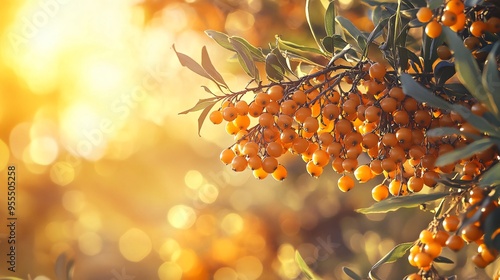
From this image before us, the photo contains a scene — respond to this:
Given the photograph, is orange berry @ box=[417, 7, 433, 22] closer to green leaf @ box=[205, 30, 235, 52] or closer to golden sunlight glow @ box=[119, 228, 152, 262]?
green leaf @ box=[205, 30, 235, 52]

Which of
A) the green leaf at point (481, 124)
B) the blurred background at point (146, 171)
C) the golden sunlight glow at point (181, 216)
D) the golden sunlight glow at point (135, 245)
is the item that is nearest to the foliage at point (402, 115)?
the green leaf at point (481, 124)

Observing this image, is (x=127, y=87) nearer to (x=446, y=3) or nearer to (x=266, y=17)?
(x=266, y=17)

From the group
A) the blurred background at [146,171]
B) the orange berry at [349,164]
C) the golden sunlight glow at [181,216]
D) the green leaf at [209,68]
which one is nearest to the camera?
the orange berry at [349,164]

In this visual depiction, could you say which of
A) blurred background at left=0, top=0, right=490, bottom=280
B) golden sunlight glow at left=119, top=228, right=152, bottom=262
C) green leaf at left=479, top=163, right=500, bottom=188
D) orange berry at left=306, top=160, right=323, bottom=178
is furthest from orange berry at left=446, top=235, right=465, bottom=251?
golden sunlight glow at left=119, top=228, right=152, bottom=262

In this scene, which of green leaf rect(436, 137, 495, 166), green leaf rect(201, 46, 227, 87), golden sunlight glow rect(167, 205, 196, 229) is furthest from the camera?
golden sunlight glow rect(167, 205, 196, 229)

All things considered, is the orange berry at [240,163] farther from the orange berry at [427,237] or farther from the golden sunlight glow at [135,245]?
the golden sunlight glow at [135,245]


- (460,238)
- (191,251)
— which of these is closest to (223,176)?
(191,251)

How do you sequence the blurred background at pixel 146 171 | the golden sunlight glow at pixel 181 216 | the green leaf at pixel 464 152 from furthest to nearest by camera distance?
the golden sunlight glow at pixel 181 216 < the blurred background at pixel 146 171 < the green leaf at pixel 464 152

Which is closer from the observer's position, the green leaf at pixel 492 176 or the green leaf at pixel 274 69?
the green leaf at pixel 492 176

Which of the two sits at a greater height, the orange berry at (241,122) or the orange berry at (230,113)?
the orange berry at (230,113)
